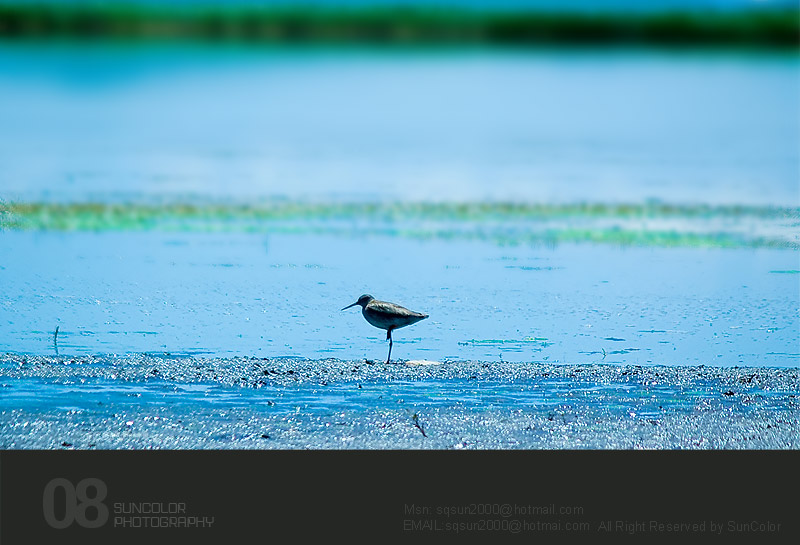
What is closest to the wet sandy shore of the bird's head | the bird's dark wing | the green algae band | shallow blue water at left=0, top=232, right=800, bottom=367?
shallow blue water at left=0, top=232, right=800, bottom=367

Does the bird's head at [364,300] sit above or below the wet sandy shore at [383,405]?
above

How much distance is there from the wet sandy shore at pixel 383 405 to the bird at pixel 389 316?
0.40m

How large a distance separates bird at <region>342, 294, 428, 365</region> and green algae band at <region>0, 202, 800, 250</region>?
302 centimetres

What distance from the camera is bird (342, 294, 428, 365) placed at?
5.63 m

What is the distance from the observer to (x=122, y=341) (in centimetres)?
564

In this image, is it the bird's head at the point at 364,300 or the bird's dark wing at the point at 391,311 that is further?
the bird's head at the point at 364,300

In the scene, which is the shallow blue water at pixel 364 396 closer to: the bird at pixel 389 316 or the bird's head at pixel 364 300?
the bird at pixel 389 316

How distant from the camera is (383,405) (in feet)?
15.2

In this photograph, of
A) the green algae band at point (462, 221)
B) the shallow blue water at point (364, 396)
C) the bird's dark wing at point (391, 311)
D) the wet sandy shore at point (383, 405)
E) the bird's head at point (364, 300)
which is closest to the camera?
the wet sandy shore at point (383, 405)

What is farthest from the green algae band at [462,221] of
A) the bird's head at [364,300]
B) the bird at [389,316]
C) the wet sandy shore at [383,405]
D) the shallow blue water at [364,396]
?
the shallow blue water at [364,396]

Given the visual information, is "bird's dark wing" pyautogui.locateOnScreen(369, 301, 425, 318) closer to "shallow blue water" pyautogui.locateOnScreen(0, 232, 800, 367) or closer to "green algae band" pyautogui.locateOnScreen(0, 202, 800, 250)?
"shallow blue water" pyautogui.locateOnScreen(0, 232, 800, 367)

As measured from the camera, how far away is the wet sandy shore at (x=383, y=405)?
4262 millimetres

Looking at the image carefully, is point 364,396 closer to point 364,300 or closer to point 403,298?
point 364,300

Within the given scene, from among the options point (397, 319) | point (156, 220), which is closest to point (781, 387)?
point (397, 319)
